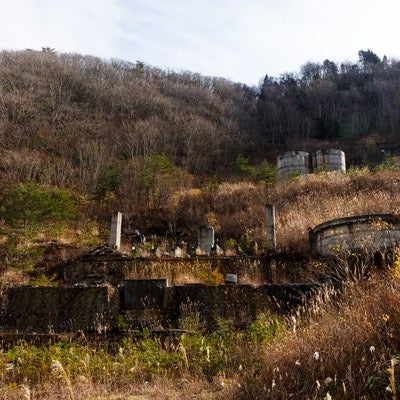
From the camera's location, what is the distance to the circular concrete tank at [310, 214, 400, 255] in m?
10.1

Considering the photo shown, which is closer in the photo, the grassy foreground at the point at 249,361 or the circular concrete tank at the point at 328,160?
the grassy foreground at the point at 249,361

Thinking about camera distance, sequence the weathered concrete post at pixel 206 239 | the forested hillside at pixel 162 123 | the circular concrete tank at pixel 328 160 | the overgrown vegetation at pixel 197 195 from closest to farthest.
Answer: the overgrown vegetation at pixel 197 195
the weathered concrete post at pixel 206 239
the forested hillside at pixel 162 123
the circular concrete tank at pixel 328 160

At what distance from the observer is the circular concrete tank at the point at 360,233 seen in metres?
10.1

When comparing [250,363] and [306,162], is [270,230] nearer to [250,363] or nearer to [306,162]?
[250,363]

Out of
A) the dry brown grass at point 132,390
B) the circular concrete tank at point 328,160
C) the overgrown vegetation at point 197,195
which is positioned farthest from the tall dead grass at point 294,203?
the dry brown grass at point 132,390

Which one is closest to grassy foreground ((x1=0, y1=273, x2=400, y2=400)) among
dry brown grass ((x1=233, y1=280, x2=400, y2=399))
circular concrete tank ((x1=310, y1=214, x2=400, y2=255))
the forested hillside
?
dry brown grass ((x1=233, y1=280, x2=400, y2=399))

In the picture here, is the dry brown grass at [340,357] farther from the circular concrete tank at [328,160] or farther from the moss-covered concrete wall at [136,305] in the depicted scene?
the circular concrete tank at [328,160]

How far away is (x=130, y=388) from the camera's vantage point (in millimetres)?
4387

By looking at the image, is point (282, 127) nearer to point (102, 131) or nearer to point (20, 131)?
point (102, 131)

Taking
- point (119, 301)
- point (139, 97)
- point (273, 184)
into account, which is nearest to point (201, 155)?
point (139, 97)

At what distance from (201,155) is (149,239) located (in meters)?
20.2

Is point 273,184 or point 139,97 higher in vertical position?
point 139,97

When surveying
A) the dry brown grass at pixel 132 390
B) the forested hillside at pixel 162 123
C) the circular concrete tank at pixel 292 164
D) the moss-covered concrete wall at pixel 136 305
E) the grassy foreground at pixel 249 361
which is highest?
the forested hillside at pixel 162 123

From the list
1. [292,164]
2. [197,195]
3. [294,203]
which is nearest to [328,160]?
[292,164]
